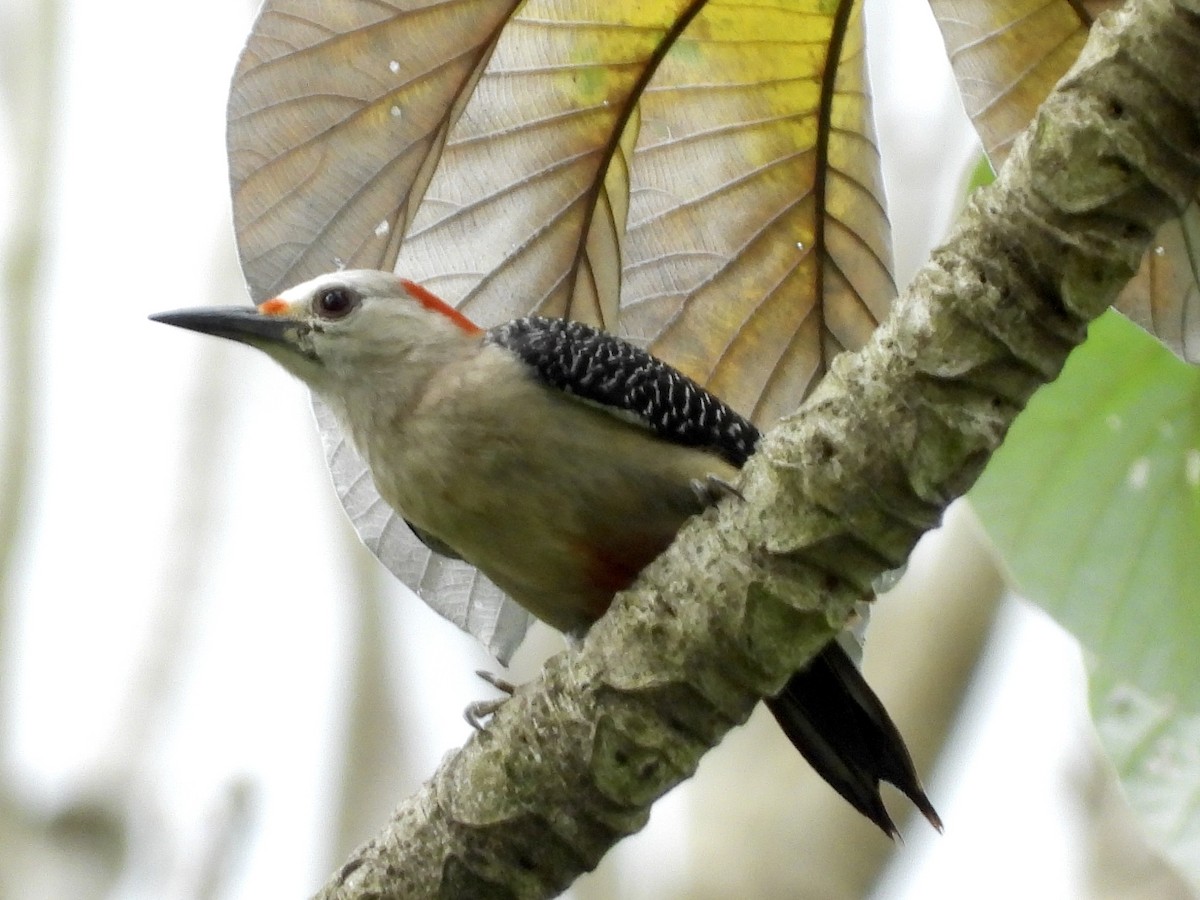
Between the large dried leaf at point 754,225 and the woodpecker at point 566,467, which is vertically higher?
the large dried leaf at point 754,225

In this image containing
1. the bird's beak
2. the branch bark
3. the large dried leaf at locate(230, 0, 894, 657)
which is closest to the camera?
the branch bark

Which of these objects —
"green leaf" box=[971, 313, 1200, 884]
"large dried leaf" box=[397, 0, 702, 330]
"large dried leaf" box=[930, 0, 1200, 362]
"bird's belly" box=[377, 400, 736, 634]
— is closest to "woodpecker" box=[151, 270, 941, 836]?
"bird's belly" box=[377, 400, 736, 634]

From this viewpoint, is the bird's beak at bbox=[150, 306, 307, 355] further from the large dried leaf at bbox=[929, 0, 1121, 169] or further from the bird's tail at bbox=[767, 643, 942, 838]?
the large dried leaf at bbox=[929, 0, 1121, 169]

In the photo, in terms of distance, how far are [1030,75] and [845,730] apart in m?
1.31

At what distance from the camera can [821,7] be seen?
3.11 meters

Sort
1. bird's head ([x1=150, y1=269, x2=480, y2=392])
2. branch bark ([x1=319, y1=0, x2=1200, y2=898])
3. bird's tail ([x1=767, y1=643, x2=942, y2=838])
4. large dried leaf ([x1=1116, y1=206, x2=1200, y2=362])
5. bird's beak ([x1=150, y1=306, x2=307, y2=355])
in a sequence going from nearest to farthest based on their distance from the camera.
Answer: branch bark ([x1=319, y1=0, x2=1200, y2=898]) < large dried leaf ([x1=1116, y1=206, x2=1200, y2=362]) < bird's tail ([x1=767, y1=643, x2=942, y2=838]) < bird's beak ([x1=150, y1=306, x2=307, y2=355]) < bird's head ([x1=150, y1=269, x2=480, y2=392])

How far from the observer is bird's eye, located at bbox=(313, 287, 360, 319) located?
334cm

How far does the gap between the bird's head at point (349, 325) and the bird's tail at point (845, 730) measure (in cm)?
106

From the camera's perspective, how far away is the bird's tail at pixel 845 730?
293 centimetres

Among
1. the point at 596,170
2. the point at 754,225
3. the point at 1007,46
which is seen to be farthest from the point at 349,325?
→ the point at 1007,46

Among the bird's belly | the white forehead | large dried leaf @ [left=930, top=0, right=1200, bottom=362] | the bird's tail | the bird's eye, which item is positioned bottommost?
the bird's tail

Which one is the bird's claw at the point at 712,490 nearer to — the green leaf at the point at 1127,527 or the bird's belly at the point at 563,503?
the bird's belly at the point at 563,503

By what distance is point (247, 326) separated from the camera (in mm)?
3199

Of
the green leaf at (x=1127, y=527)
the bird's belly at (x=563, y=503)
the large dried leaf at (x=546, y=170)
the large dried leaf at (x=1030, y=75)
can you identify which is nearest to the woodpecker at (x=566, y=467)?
the bird's belly at (x=563, y=503)
